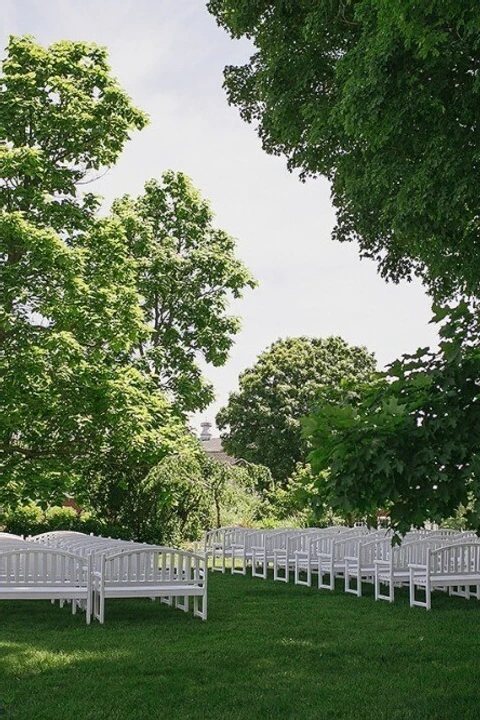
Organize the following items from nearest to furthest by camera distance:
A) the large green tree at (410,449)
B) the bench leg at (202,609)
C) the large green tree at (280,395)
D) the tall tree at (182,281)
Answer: the large green tree at (410,449) → the bench leg at (202,609) → the tall tree at (182,281) → the large green tree at (280,395)

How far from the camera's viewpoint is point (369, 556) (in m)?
16.6

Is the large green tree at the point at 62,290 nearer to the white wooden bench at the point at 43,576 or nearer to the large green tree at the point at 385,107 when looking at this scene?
the large green tree at the point at 385,107

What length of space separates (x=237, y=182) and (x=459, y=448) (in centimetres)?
1071

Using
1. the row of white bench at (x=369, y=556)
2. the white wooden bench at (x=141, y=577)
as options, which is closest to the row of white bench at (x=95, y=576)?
the white wooden bench at (x=141, y=577)

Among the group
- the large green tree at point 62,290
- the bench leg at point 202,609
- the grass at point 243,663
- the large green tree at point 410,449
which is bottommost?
the grass at point 243,663

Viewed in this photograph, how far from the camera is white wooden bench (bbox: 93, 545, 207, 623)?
12.4 metres

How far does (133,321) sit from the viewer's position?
20.4m

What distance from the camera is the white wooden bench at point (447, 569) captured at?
14.3m

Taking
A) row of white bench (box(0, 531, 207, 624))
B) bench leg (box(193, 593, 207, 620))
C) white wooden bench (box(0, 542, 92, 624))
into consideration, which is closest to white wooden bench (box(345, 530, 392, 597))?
bench leg (box(193, 593, 207, 620))

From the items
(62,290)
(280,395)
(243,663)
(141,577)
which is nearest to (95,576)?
(141,577)

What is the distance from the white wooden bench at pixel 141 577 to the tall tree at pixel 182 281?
12.7 metres

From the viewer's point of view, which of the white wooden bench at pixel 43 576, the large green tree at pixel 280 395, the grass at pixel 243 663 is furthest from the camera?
the large green tree at pixel 280 395

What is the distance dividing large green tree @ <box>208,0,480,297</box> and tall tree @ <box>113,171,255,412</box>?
10203mm

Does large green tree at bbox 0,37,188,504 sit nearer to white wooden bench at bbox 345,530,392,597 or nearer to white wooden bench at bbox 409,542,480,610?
white wooden bench at bbox 345,530,392,597
